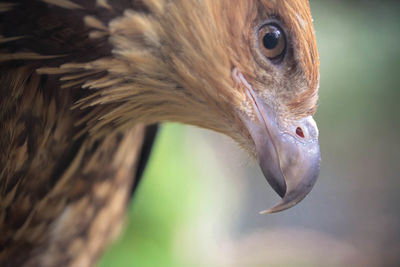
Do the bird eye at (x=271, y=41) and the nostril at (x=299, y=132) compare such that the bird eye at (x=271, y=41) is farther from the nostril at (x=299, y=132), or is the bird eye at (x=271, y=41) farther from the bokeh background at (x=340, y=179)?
the bokeh background at (x=340, y=179)

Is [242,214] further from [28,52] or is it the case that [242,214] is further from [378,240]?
[28,52]

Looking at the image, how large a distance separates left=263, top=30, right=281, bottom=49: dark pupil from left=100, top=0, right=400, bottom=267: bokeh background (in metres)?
1.91

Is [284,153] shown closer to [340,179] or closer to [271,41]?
[271,41]

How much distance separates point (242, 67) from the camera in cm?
96

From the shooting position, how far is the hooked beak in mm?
936

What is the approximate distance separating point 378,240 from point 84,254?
259 centimetres

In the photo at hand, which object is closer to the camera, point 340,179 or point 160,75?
point 160,75

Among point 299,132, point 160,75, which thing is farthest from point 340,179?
point 160,75

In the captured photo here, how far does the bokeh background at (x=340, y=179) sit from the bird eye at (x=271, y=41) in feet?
6.23

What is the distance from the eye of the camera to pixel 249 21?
945mm

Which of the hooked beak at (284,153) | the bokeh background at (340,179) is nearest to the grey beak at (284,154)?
the hooked beak at (284,153)

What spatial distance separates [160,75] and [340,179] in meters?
2.82

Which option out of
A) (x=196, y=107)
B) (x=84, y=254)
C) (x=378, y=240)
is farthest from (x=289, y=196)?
(x=378, y=240)

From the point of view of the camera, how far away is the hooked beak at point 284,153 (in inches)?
36.9
